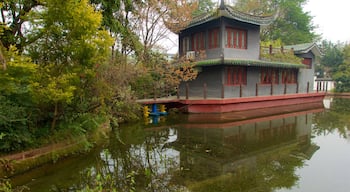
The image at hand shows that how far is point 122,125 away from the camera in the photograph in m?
10.5

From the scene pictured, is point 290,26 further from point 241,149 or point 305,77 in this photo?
point 241,149

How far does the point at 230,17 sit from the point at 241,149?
8.74 metres

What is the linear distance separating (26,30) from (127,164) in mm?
3992

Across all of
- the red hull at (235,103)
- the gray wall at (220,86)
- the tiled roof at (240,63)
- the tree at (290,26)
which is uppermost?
the tree at (290,26)

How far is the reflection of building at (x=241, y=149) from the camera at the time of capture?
5.15 metres

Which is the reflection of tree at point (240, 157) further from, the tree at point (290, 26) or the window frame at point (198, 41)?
the tree at point (290, 26)

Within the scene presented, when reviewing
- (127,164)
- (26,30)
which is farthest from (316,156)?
(26,30)

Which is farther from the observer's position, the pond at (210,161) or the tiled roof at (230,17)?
the tiled roof at (230,17)

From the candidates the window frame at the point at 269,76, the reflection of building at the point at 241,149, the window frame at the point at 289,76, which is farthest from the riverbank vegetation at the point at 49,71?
the window frame at the point at 289,76

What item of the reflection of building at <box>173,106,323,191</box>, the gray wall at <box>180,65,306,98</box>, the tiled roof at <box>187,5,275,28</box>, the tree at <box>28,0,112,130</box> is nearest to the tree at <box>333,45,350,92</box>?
the gray wall at <box>180,65,306,98</box>

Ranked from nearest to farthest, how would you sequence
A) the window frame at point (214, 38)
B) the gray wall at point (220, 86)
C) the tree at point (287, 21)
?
the gray wall at point (220, 86), the window frame at point (214, 38), the tree at point (287, 21)

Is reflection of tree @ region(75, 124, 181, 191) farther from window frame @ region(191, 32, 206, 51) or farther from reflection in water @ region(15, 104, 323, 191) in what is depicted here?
window frame @ region(191, 32, 206, 51)

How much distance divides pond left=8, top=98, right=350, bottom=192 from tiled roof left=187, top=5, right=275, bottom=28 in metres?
6.40

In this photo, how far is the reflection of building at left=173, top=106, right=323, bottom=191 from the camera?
5.15 meters
